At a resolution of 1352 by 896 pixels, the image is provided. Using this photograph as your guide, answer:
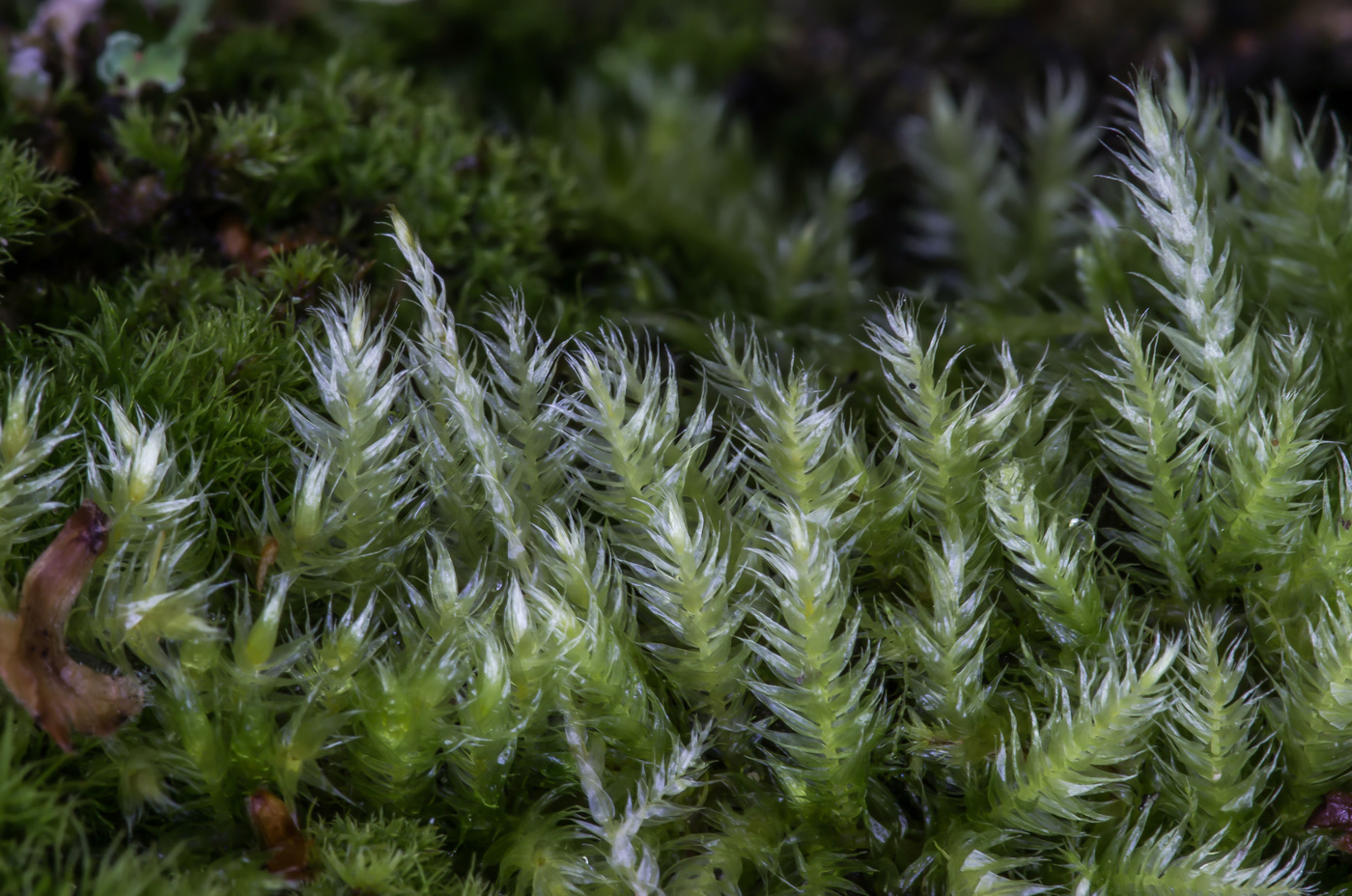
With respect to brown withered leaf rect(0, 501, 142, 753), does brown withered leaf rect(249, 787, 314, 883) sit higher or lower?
lower

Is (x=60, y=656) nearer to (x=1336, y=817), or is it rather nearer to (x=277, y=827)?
(x=277, y=827)

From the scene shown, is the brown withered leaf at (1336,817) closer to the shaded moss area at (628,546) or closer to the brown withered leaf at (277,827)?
the shaded moss area at (628,546)

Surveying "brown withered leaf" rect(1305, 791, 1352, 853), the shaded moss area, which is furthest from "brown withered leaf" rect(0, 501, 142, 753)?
"brown withered leaf" rect(1305, 791, 1352, 853)

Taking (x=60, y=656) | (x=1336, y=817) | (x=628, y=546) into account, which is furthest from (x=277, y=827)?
(x=1336, y=817)

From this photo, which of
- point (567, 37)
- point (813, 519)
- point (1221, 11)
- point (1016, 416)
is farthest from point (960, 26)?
point (813, 519)

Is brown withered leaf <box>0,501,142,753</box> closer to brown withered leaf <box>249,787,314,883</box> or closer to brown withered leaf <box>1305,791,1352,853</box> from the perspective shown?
brown withered leaf <box>249,787,314,883</box>

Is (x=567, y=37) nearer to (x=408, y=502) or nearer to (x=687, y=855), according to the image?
(x=408, y=502)

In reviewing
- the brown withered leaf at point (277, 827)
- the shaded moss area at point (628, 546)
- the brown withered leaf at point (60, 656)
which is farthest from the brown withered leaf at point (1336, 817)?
the brown withered leaf at point (60, 656)
